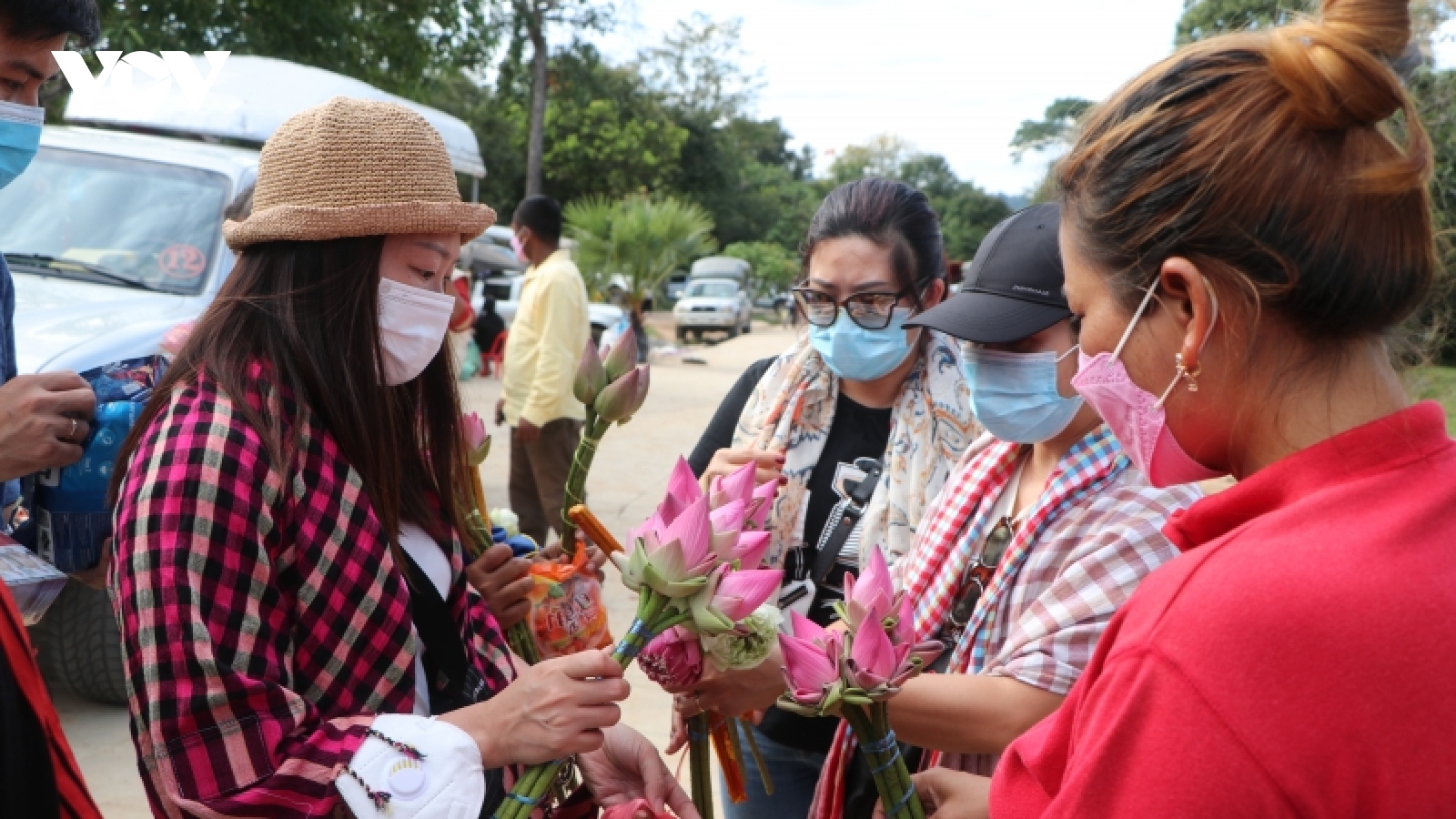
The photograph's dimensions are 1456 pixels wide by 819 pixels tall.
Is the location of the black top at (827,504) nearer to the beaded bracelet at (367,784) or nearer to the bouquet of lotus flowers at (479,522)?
the bouquet of lotus flowers at (479,522)

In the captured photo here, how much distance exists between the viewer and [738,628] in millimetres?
1596

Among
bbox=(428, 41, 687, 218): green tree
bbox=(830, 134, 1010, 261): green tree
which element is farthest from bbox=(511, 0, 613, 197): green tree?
bbox=(830, 134, 1010, 261): green tree

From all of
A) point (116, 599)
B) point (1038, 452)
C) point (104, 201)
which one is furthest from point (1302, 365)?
point (104, 201)

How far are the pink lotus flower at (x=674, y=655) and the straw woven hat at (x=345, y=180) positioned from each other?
28.5 inches

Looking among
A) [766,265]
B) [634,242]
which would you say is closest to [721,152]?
[766,265]

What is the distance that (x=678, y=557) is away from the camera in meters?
1.43

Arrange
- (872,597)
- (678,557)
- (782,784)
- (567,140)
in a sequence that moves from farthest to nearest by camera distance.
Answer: (567,140) → (782,784) → (872,597) → (678,557)

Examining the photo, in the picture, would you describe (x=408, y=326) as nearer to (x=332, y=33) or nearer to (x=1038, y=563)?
(x=1038, y=563)

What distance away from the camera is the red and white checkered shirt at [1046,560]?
5.85ft

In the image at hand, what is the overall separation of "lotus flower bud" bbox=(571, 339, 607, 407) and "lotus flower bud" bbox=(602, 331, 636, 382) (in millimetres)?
12

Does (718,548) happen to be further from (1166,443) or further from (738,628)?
(1166,443)

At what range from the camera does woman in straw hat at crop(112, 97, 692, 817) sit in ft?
4.95

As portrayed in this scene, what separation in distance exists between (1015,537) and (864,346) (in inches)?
29.6

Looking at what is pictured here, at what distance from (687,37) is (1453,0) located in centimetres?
5343
